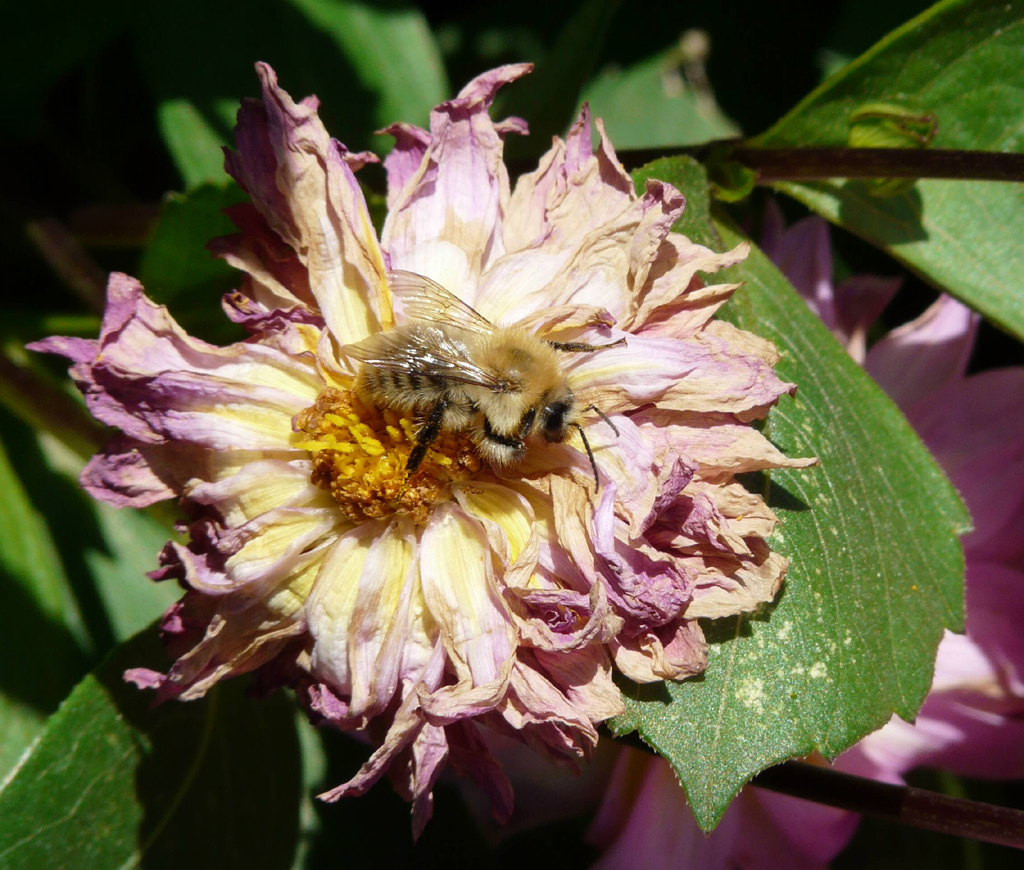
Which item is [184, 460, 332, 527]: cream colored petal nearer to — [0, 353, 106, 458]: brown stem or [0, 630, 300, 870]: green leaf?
[0, 630, 300, 870]: green leaf

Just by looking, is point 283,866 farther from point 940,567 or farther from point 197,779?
point 940,567

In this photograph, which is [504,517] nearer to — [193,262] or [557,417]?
[557,417]

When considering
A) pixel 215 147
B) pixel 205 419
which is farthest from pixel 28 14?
pixel 205 419

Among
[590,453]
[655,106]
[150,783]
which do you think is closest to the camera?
[590,453]

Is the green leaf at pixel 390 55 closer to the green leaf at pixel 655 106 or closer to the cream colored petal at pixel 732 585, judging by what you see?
the green leaf at pixel 655 106

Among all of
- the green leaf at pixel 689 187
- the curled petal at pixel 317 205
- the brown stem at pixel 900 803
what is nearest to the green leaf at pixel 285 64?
the curled petal at pixel 317 205

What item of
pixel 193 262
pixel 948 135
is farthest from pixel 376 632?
pixel 948 135

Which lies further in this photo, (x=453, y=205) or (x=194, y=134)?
(x=194, y=134)
